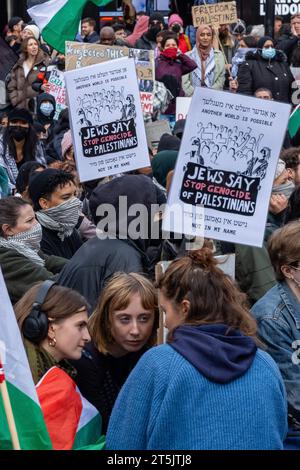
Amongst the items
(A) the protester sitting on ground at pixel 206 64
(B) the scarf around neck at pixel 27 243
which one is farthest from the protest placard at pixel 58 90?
(B) the scarf around neck at pixel 27 243

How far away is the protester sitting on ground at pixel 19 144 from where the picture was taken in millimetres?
10227

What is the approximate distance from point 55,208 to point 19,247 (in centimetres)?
81

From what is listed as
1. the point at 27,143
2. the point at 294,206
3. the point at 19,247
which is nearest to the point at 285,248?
the point at 294,206

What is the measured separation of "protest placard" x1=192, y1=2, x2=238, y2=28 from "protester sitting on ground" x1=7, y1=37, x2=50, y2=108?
2.48 m

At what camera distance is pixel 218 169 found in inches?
207

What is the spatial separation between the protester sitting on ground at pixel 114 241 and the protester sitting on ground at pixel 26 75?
7414mm

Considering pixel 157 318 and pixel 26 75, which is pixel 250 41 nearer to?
pixel 26 75

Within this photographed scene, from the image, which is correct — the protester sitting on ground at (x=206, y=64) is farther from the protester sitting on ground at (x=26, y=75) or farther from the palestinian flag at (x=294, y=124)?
the palestinian flag at (x=294, y=124)

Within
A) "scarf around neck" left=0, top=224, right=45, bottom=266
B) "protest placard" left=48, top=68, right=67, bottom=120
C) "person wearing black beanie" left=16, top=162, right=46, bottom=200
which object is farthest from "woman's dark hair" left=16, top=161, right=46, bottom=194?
"protest placard" left=48, top=68, right=67, bottom=120

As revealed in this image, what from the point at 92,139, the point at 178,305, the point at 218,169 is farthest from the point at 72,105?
the point at 178,305

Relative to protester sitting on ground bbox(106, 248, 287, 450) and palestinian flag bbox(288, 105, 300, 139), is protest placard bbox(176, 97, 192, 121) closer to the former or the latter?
palestinian flag bbox(288, 105, 300, 139)

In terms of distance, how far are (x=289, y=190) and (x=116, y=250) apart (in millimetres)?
1630

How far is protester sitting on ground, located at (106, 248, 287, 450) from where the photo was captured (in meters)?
3.48

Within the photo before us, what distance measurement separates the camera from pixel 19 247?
6.14 metres
